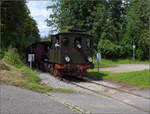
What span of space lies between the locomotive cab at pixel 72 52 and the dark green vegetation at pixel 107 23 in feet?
69.6

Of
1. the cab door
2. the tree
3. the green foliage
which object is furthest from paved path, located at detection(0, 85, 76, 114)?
the tree

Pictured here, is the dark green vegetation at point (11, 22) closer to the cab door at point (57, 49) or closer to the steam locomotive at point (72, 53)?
the cab door at point (57, 49)

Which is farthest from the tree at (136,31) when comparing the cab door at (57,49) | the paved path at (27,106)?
the paved path at (27,106)

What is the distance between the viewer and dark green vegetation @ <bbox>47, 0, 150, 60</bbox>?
38.8 meters

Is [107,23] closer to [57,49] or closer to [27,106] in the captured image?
[57,49]

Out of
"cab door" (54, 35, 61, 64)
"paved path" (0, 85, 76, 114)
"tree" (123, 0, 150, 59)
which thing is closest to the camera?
"paved path" (0, 85, 76, 114)

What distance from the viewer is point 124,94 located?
11.2m

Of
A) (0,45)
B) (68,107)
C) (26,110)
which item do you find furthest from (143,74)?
(0,45)

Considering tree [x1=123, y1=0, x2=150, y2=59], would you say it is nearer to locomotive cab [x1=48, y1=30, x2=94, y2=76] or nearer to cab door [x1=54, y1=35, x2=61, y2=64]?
locomotive cab [x1=48, y1=30, x2=94, y2=76]

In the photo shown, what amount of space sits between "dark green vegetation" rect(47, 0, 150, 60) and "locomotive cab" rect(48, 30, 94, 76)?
2121 cm

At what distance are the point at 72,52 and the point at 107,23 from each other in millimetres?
24930

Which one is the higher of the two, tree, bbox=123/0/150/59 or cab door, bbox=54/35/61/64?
tree, bbox=123/0/150/59

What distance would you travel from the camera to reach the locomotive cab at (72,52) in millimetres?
16047

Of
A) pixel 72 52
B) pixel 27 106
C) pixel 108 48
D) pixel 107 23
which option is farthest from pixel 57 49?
pixel 107 23
